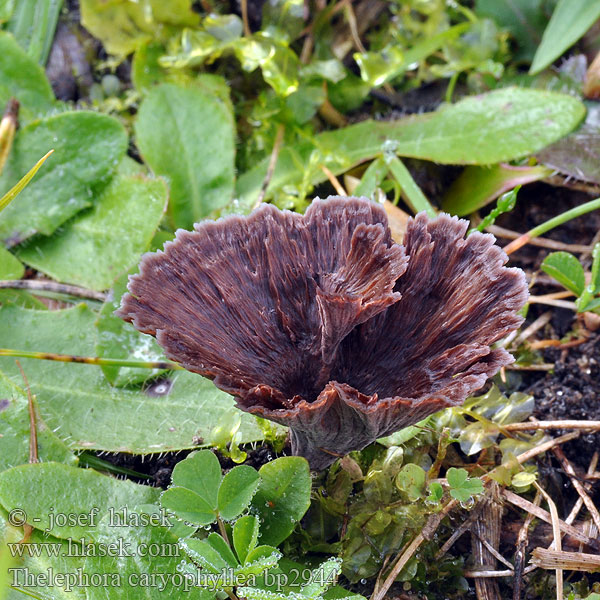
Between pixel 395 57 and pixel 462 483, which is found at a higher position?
pixel 395 57

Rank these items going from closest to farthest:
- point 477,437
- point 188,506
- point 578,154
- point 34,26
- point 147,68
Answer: point 188,506 < point 477,437 < point 578,154 < point 147,68 < point 34,26

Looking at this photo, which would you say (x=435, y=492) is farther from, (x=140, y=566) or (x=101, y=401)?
(x=101, y=401)

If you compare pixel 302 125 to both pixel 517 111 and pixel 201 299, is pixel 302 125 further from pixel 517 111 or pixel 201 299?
pixel 201 299

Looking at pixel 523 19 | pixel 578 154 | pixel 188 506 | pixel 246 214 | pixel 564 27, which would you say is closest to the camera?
pixel 188 506

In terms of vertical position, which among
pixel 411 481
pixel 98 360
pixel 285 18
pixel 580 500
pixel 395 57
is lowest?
pixel 580 500

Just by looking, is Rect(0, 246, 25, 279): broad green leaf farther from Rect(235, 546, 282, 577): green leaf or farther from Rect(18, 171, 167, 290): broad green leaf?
Rect(235, 546, 282, 577): green leaf

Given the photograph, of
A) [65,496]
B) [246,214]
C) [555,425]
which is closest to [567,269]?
[555,425]
